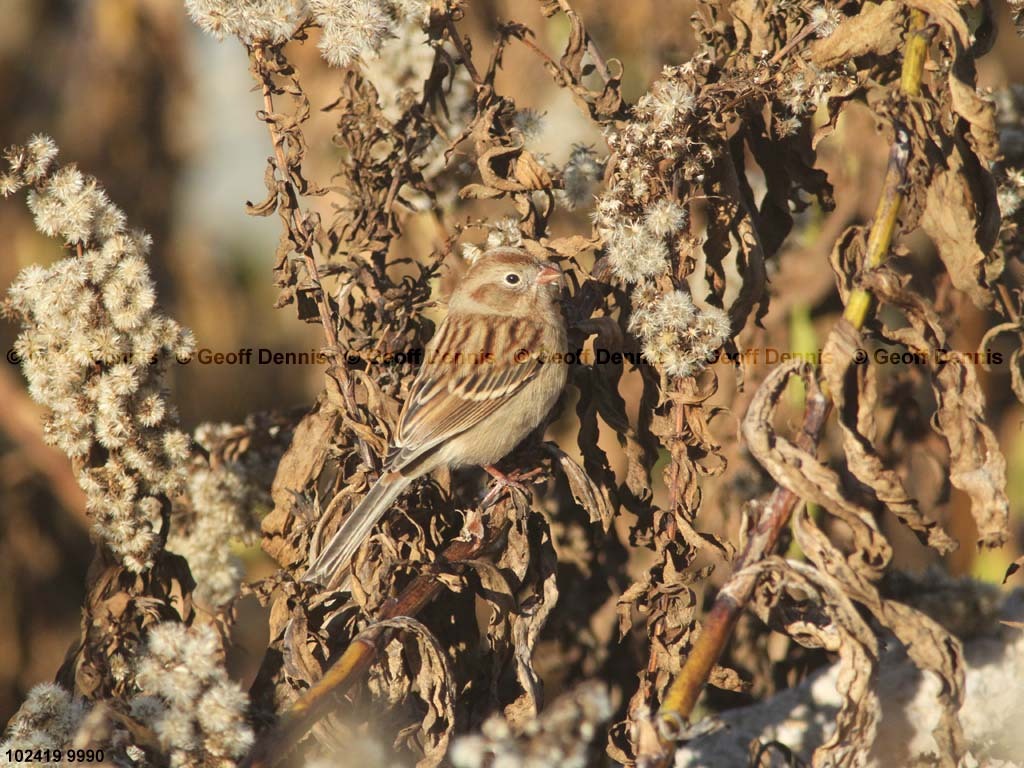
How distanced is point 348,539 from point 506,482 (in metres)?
0.55

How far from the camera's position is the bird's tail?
2420mm

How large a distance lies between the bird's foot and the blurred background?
76cm

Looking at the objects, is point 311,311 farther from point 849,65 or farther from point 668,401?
point 849,65

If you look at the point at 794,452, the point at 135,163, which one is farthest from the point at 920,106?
the point at 135,163

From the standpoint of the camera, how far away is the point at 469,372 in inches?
139

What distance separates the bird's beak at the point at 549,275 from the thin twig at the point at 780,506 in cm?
93

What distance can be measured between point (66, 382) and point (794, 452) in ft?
5.56

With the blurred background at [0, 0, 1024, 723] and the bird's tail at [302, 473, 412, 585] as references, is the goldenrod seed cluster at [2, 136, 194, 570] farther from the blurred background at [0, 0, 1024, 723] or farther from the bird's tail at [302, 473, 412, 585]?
the blurred background at [0, 0, 1024, 723]

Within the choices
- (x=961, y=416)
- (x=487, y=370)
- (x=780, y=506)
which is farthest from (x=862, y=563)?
(x=487, y=370)

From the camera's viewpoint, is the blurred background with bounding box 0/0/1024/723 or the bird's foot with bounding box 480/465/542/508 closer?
the bird's foot with bounding box 480/465/542/508

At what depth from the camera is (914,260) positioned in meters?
3.54

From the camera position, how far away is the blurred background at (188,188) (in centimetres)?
374

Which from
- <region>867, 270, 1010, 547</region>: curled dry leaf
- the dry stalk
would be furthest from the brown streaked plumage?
<region>867, 270, 1010, 547</region>: curled dry leaf

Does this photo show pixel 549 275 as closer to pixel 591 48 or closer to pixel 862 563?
pixel 591 48
